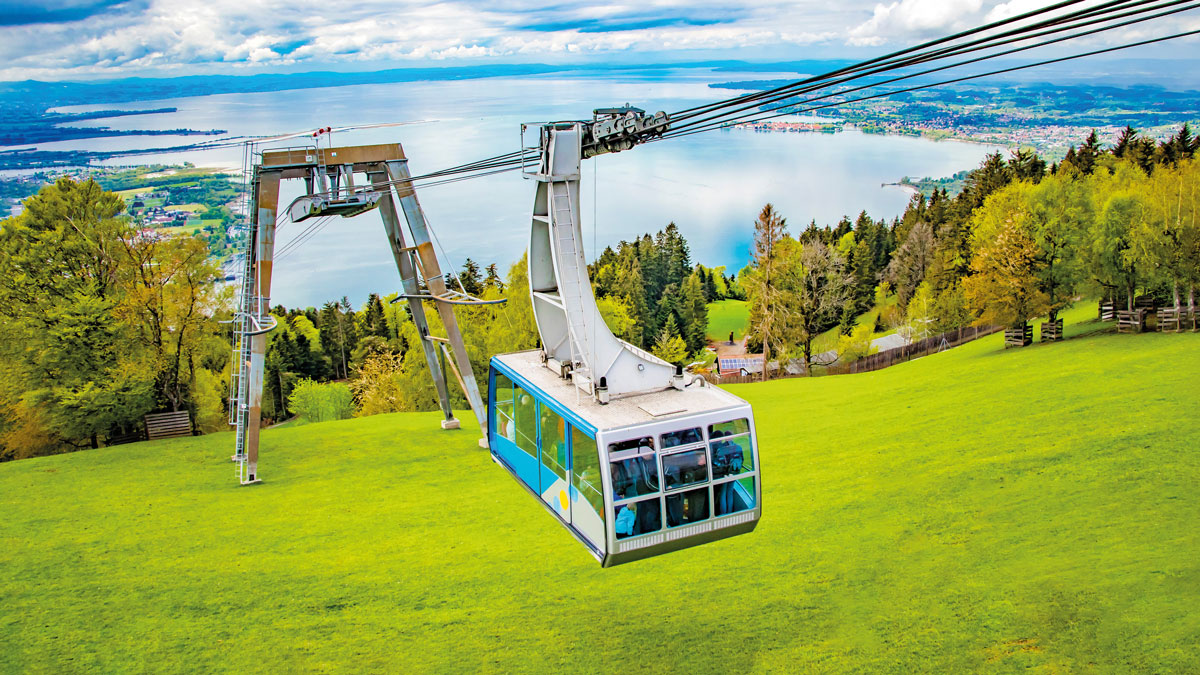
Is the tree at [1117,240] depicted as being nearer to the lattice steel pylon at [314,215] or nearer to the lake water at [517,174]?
the lattice steel pylon at [314,215]

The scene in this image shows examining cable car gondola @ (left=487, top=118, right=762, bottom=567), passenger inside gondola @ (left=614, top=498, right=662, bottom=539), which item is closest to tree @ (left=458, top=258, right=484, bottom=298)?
cable car gondola @ (left=487, top=118, right=762, bottom=567)

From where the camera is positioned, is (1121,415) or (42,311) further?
(42,311)

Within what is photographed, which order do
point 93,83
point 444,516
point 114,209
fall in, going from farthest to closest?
point 93,83 < point 114,209 < point 444,516

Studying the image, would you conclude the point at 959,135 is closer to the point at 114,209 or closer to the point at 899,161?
the point at 899,161

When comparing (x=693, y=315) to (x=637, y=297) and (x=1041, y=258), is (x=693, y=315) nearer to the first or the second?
(x=637, y=297)

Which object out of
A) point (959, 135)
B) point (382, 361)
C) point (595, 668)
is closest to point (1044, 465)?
point (595, 668)

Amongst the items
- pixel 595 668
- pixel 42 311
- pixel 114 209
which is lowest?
pixel 595 668

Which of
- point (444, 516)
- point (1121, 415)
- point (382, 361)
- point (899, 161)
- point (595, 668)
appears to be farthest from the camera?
point (899, 161)
